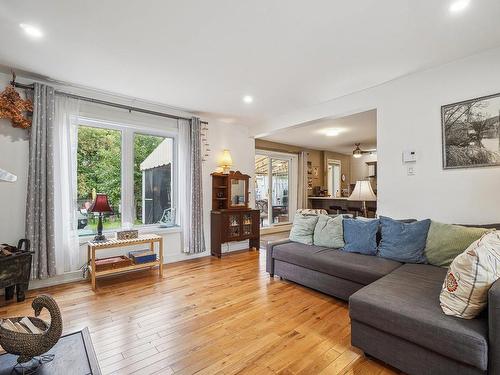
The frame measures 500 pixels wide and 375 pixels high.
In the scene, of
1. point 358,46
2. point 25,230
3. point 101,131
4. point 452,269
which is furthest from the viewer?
point 101,131

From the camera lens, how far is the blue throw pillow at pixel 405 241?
2480 millimetres

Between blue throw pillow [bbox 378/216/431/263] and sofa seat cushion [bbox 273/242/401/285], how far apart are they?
104 millimetres

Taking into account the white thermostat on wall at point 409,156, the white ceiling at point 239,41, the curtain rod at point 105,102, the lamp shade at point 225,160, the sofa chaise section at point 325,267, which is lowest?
the sofa chaise section at point 325,267

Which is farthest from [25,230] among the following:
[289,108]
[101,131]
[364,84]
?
[364,84]

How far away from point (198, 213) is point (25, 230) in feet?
7.33

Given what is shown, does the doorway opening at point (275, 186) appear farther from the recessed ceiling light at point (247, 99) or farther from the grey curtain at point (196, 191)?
the recessed ceiling light at point (247, 99)

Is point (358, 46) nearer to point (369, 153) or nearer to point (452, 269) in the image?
point (452, 269)

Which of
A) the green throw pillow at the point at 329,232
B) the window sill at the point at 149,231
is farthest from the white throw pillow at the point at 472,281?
the window sill at the point at 149,231

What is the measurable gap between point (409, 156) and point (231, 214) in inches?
115

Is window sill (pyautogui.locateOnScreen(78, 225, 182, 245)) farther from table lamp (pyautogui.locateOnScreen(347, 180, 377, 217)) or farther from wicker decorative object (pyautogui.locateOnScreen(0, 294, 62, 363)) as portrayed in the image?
table lamp (pyautogui.locateOnScreen(347, 180, 377, 217))

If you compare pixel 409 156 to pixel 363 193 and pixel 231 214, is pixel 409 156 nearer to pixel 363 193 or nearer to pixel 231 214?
pixel 363 193

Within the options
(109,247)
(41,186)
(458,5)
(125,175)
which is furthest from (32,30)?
(458,5)

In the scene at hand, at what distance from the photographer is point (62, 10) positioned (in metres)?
1.89

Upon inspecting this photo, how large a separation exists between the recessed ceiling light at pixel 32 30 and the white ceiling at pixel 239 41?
0.18 ft
